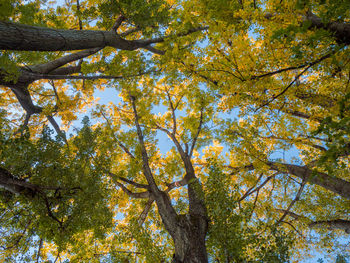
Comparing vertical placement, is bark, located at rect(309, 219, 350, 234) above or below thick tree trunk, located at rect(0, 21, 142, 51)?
below

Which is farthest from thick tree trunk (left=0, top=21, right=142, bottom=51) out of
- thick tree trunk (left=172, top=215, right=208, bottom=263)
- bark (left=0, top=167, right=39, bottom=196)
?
thick tree trunk (left=172, top=215, right=208, bottom=263)

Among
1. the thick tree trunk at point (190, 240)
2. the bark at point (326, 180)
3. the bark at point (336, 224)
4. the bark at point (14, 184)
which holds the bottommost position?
the thick tree trunk at point (190, 240)

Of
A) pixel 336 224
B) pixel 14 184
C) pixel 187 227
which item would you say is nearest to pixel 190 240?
pixel 187 227

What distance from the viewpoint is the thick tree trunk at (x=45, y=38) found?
3.08m

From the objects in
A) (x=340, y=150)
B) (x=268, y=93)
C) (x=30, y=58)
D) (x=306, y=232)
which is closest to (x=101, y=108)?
(x=30, y=58)

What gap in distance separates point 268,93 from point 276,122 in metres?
1.36

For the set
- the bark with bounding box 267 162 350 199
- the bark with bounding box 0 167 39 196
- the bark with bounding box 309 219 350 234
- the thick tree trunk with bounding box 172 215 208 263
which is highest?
the bark with bounding box 267 162 350 199

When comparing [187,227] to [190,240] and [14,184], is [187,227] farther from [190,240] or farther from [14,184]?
[14,184]

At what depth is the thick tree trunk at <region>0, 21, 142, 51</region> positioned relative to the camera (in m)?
3.08

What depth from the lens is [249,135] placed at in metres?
6.26

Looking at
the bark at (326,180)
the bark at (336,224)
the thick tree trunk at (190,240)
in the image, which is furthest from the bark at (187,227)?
the bark at (336,224)

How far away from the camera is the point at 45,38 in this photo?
343 cm

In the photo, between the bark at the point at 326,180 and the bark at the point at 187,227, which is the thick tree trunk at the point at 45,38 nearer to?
the bark at the point at 187,227

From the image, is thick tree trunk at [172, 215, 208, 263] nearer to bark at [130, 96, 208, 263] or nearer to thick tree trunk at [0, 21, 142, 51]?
bark at [130, 96, 208, 263]
